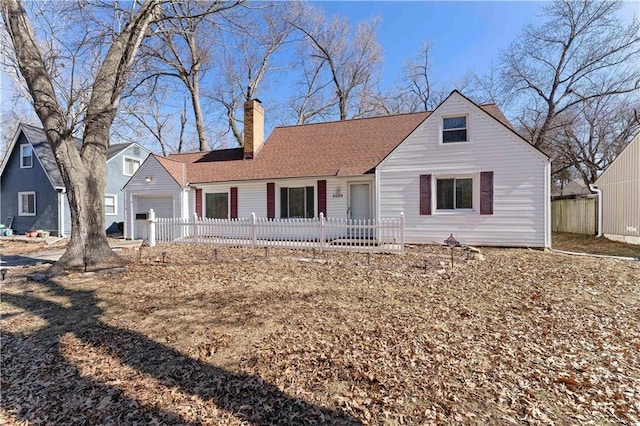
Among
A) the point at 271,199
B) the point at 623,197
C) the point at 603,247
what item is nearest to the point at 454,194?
the point at 603,247

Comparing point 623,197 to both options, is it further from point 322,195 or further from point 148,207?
point 148,207

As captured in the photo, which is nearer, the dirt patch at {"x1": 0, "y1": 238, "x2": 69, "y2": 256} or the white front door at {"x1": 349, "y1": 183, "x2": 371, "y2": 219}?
the dirt patch at {"x1": 0, "y1": 238, "x2": 69, "y2": 256}

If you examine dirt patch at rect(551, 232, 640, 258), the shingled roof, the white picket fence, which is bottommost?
dirt patch at rect(551, 232, 640, 258)

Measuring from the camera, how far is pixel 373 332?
13.2ft

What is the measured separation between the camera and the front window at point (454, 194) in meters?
11.1

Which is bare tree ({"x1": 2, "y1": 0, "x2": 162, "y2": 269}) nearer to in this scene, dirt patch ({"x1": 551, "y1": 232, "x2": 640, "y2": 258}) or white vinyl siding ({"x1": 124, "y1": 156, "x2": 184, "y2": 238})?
white vinyl siding ({"x1": 124, "y1": 156, "x2": 184, "y2": 238})

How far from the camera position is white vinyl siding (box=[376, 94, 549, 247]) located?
1028cm

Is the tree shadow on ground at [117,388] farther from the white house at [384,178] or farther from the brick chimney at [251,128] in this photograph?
the brick chimney at [251,128]

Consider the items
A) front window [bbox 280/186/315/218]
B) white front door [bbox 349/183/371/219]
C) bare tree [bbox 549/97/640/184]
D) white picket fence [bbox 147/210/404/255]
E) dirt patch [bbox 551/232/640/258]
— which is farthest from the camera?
bare tree [bbox 549/97/640/184]

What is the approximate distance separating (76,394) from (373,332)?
3.25 meters

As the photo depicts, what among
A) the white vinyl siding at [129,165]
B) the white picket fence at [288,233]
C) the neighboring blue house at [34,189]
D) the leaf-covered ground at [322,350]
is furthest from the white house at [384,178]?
the white vinyl siding at [129,165]

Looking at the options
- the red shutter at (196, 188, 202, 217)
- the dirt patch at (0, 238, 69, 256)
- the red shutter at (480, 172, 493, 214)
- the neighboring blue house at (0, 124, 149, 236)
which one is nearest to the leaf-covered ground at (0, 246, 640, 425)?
the red shutter at (480, 172, 493, 214)

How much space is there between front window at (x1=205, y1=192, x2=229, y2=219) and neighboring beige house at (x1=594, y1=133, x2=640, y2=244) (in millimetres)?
17065

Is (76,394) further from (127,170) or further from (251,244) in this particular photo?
(127,170)
